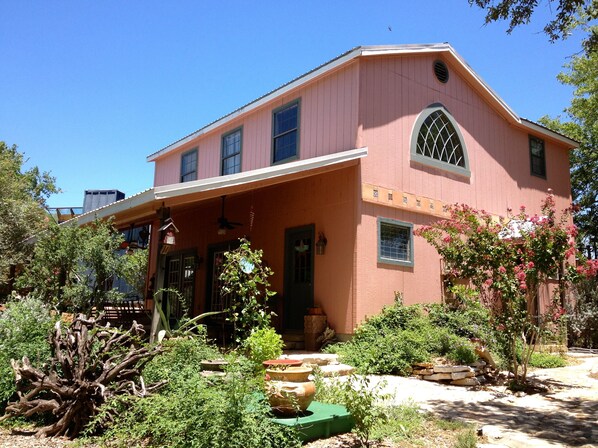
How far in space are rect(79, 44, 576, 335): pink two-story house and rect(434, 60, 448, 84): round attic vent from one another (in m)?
0.03

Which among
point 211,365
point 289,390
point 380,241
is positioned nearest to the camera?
point 289,390

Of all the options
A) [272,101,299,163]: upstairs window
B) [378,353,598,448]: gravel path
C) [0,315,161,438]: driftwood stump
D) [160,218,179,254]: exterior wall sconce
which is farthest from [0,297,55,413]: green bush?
[272,101,299,163]: upstairs window

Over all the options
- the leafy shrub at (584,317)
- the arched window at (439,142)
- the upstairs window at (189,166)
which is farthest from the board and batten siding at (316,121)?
the leafy shrub at (584,317)

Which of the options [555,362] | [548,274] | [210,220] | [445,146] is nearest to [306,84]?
[445,146]

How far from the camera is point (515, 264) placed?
7.07 meters

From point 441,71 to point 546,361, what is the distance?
695 cm

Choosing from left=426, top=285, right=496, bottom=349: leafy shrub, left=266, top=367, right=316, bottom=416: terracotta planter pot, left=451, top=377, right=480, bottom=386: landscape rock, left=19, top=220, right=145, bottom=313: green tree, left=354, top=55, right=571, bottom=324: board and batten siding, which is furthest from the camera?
left=354, top=55, right=571, bottom=324: board and batten siding

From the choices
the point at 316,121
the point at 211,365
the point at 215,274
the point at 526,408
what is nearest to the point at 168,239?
the point at 211,365

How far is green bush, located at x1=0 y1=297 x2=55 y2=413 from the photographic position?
492 centimetres

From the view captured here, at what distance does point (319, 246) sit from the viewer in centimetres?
980

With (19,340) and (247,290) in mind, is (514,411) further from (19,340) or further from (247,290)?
(19,340)

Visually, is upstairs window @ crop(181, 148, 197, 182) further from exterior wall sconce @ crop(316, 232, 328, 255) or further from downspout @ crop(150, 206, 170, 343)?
downspout @ crop(150, 206, 170, 343)

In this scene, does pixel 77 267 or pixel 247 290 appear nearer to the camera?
pixel 247 290

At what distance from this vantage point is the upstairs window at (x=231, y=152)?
13266 mm
